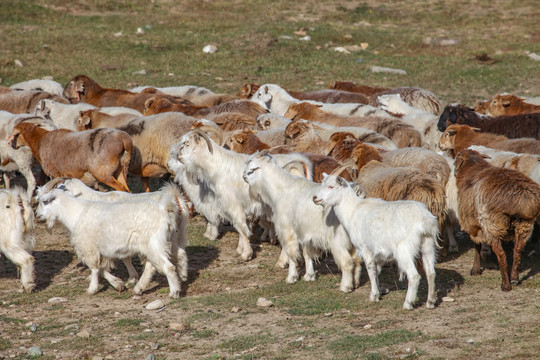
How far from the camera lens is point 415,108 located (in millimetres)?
14508

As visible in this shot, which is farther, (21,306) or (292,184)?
(292,184)

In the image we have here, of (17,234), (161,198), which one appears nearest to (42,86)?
(17,234)

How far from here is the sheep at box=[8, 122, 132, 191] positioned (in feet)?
35.7

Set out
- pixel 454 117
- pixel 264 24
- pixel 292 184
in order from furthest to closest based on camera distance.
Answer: pixel 264 24 → pixel 454 117 → pixel 292 184

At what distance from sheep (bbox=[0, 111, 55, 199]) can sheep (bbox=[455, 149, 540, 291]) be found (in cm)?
747

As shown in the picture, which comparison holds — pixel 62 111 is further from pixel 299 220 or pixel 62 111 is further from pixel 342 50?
pixel 342 50

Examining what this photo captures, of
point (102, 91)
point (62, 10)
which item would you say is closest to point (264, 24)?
point (62, 10)

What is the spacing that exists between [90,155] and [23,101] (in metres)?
4.75

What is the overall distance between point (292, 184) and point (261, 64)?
1389 centimetres

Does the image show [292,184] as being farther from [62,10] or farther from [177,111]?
[62,10]

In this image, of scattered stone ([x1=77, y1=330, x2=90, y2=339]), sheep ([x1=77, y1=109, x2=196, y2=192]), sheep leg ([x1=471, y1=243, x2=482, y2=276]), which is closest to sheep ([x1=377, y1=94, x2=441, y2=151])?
sheep ([x1=77, y1=109, x2=196, y2=192])

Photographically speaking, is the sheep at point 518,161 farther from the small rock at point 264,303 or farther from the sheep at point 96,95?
the sheep at point 96,95

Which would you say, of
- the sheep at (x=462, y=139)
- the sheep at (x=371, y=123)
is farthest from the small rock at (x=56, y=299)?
the sheep at (x=462, y=139)

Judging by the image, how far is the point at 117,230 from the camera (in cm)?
770
